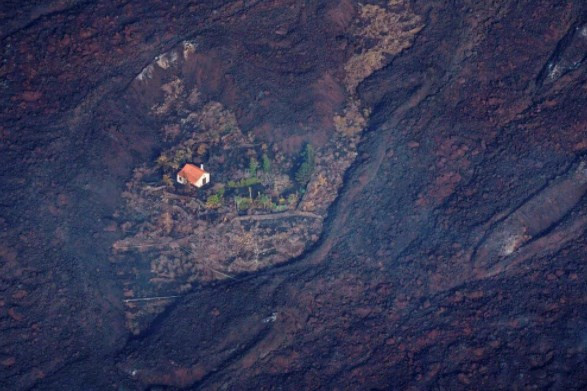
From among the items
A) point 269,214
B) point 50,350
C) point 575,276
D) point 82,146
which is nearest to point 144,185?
point 82,146

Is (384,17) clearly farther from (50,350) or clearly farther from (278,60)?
(50,350)

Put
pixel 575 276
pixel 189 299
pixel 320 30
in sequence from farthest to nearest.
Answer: pixel 320 30 → pixel 189 299 → pixel 575 276

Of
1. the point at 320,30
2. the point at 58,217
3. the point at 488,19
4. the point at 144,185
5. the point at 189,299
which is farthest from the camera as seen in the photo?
the point at 320,30

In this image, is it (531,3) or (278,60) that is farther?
(278,60)

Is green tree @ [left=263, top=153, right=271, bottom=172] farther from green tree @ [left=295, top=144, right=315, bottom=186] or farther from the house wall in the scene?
the house wall

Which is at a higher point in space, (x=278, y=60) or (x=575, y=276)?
(x=278, y=60)

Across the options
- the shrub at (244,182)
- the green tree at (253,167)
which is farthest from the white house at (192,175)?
the green tree at (253,167)

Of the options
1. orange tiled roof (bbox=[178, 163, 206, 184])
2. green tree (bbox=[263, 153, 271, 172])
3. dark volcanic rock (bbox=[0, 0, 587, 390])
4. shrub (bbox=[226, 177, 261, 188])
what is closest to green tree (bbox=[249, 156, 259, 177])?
shrub (bbox=[226, 177, 261, 188])

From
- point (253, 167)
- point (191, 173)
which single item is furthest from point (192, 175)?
point (253, 167)
